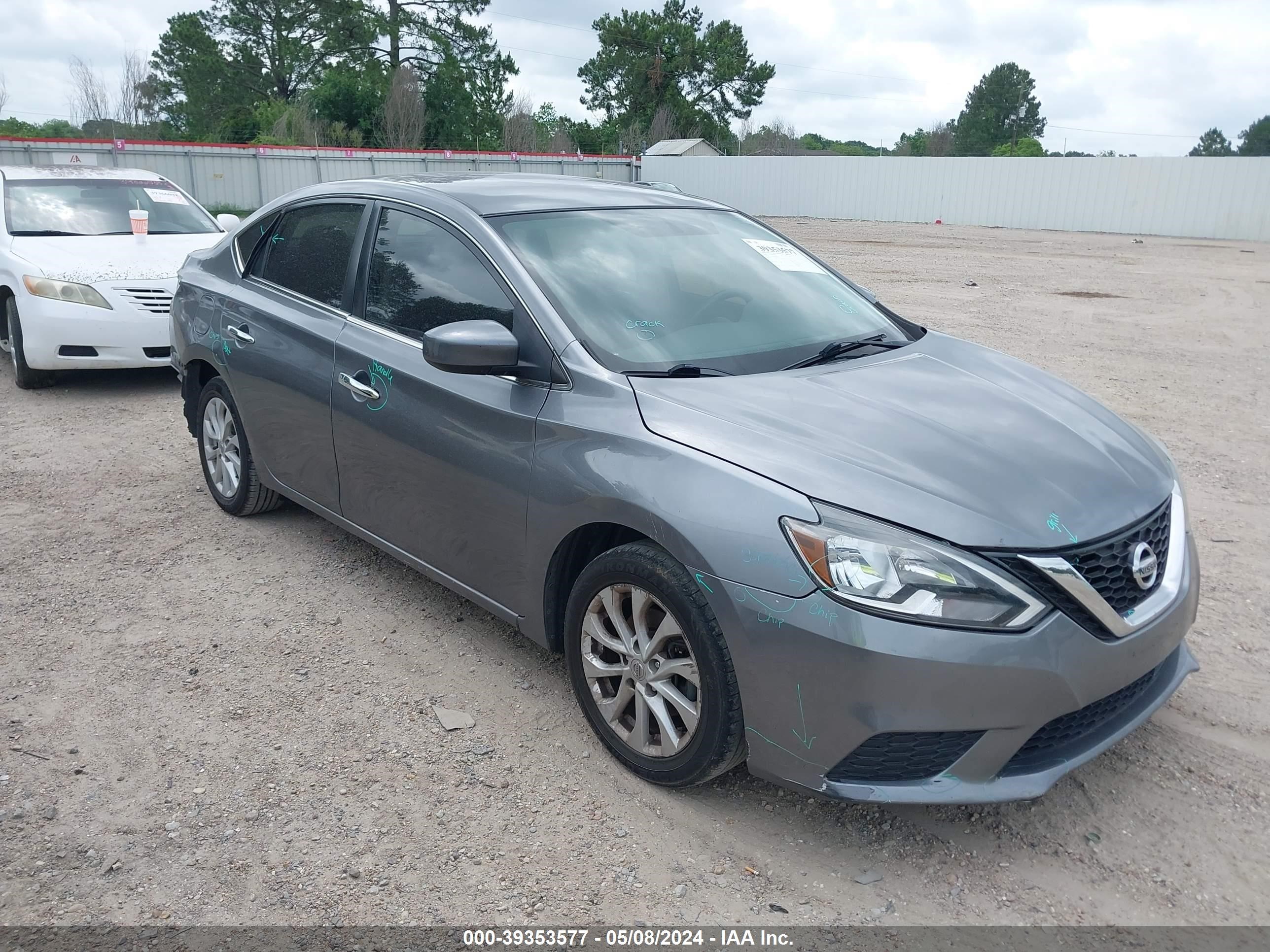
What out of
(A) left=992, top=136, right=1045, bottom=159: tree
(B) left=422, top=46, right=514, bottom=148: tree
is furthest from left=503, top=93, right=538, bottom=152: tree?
(A) left=992, top=136, right=1045, bottom=159: tree

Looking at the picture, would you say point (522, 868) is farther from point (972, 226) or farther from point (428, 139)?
point (428, 139)

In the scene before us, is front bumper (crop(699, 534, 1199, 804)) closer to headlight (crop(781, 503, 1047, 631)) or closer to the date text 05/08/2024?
headlight (crop(781, 503, 1047, 631))

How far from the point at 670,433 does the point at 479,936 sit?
4.54 ft

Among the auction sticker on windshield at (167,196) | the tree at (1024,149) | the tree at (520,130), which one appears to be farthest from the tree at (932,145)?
the auction sticker on windshield at (167,196)

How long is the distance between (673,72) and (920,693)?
65.4m

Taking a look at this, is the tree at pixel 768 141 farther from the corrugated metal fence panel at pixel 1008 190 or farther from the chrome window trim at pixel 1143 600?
the chrome window trim at pixel 1143 600

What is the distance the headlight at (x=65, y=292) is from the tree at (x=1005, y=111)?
88093 mm

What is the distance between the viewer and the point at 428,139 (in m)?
46.0

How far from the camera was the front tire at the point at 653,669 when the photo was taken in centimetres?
272

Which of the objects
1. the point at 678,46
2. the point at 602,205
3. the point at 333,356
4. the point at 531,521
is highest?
the point at 678,46

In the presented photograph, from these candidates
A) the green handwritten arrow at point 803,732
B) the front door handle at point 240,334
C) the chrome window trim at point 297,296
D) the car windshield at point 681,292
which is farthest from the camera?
the front door handle at point 240,334

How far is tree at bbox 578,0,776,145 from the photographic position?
62.6 meters

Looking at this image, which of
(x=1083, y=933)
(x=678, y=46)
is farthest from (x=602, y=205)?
(x=678, y=46)

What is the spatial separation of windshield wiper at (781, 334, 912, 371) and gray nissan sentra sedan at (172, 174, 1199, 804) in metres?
0.01
